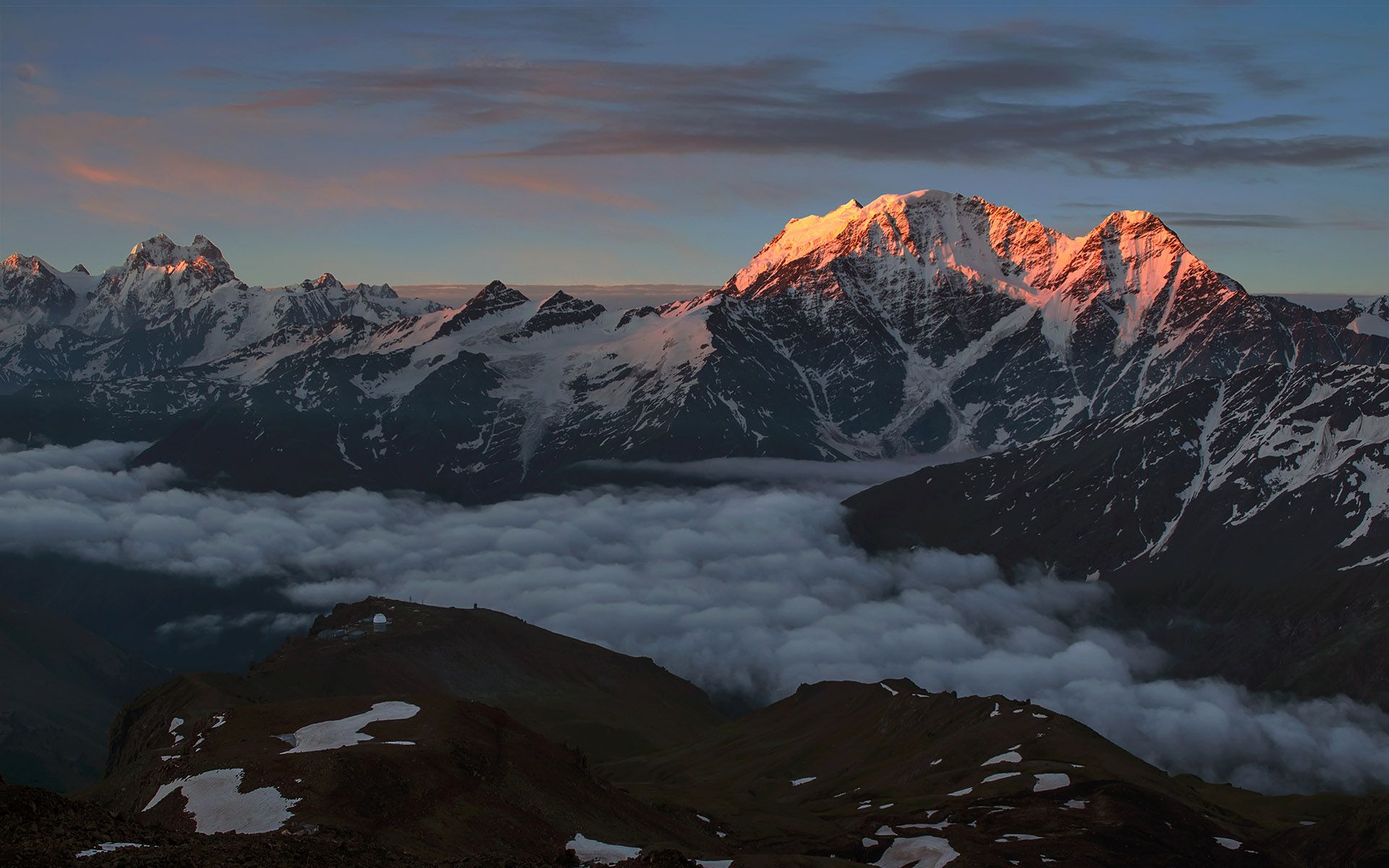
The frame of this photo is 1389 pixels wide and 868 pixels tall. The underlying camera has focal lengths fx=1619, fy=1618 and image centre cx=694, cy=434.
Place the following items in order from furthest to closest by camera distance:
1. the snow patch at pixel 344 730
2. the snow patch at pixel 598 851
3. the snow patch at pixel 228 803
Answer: the snow patch at pixel 344 730 → the snow patch at pixel 598 851 → the snow patch at pixel 228 803

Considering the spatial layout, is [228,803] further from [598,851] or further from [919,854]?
[919,854]

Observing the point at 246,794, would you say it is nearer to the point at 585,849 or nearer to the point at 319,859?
the point at 585,849

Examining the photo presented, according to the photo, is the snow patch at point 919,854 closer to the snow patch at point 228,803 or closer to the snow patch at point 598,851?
the snow patch at point 598,851

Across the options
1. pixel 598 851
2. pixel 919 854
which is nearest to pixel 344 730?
pixel 598 851

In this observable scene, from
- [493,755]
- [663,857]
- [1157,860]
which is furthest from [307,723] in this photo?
[1157,860]

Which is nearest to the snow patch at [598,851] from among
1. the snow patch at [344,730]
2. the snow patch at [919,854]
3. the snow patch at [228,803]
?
the snow patch at [228,803]

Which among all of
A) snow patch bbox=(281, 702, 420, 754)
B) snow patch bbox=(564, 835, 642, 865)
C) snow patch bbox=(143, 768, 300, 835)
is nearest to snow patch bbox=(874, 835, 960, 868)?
snow patch bbox=(564, 835, 642, 865)

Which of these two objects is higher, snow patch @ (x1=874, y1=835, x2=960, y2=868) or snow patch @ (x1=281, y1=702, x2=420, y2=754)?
snow patch @ (x1=281, y1=702, x2=420, y2=754)

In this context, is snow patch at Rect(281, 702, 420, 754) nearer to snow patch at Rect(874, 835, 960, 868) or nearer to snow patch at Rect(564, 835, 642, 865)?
snow patch at Rect(564, 835, 642, 865)

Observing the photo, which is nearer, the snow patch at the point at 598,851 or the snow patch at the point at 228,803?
the snow patch at the point at 228,803

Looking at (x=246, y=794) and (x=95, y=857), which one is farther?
(x=246, y=794)

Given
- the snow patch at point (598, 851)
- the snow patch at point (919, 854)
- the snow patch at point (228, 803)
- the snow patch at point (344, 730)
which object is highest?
the snow patch at point (228, 803)
